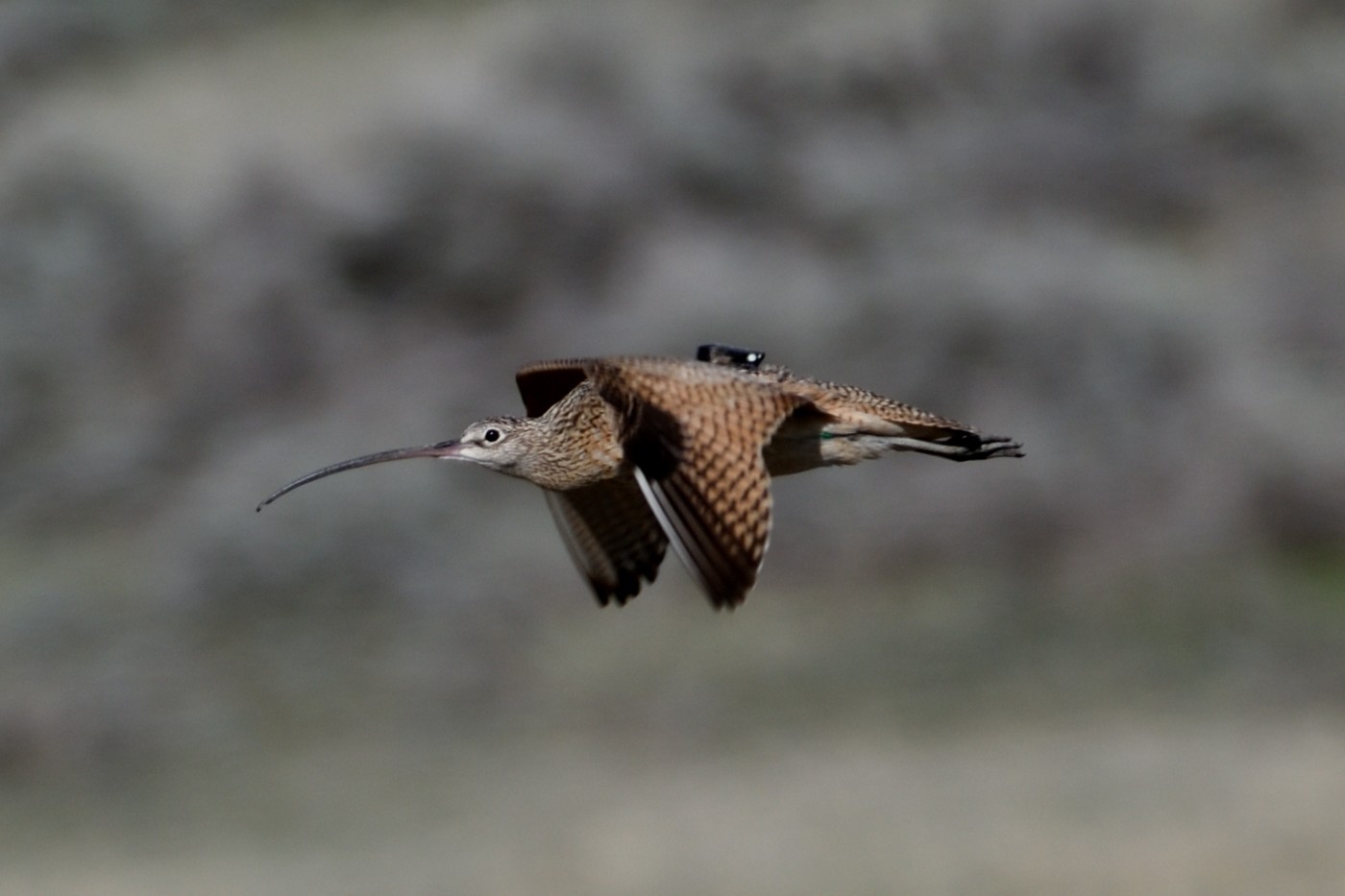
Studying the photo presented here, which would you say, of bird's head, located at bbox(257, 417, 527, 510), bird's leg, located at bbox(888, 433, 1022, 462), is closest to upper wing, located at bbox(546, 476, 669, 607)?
bird's head, located at bbox(257, 417, 527, 510)

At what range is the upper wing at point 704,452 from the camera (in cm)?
743

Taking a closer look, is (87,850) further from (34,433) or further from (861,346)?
(861,346)

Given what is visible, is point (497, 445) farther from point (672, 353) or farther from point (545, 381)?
point (672, 353)

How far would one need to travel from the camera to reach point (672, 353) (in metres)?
21.5

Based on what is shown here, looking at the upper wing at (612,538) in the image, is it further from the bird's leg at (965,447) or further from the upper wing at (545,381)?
the bird's leg at (965,447)

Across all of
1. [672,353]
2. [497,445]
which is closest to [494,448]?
[497,445]

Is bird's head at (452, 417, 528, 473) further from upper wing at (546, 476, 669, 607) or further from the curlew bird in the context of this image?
upper wing at (546, 476, 669, 607)

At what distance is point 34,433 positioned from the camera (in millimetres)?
24156

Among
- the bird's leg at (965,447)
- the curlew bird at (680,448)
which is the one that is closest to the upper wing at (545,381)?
the curlew bird at (680,448)

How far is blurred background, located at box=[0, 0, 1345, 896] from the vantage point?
20703mm

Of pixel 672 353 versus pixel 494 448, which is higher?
pixel 494 448

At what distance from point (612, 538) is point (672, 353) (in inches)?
473

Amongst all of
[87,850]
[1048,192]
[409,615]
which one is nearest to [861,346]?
[1048,192]

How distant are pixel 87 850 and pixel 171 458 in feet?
14.8
